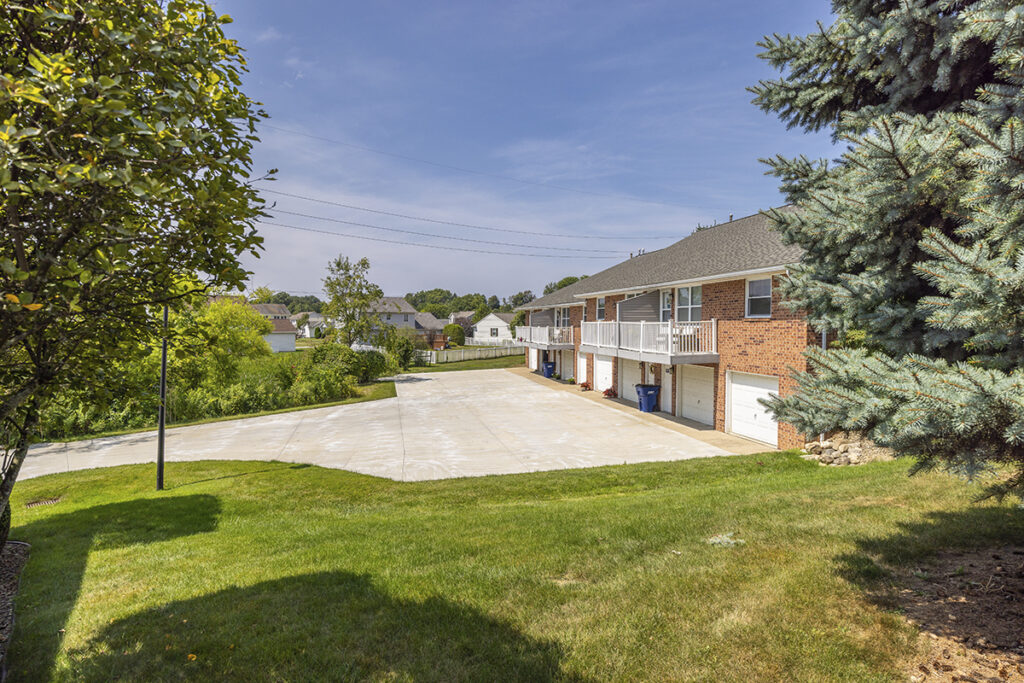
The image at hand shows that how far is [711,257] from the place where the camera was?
56.9 ft

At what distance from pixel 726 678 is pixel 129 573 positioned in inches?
238

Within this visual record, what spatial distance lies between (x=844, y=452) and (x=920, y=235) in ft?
28.1

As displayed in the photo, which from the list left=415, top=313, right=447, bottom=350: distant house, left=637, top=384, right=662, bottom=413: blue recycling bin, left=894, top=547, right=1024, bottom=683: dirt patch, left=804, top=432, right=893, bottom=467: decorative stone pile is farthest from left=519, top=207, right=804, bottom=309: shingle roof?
left=415, top=313, right=447, bottom=350: distant house

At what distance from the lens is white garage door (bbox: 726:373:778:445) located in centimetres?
1355

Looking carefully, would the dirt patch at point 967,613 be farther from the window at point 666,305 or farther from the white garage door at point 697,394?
the window at point 666,305

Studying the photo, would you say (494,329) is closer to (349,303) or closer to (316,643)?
(349,303)

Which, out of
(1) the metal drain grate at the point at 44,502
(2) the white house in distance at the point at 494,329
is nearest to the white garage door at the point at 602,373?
(1) the metal drain grate at the point at 44,502

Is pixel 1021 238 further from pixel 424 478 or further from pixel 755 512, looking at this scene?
pixel 424 478

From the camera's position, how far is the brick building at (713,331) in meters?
13.2

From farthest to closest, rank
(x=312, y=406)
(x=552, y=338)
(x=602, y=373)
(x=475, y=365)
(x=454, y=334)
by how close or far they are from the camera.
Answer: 1. (x=454, y=334)
2. (x=475, y=365)
3. (x=552, y=338)
4. (x=602, y=373)
5. (x=312, y=406)

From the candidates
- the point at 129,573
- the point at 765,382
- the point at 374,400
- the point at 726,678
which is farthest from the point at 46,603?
the point at 374,400

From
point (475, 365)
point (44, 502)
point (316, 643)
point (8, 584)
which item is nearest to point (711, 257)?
point (316, 643)

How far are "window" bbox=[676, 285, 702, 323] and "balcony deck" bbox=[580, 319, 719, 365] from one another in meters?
0.76

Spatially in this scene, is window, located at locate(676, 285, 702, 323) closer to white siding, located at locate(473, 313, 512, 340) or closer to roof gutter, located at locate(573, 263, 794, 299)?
roof gutter, located at locate(573, 263, 794, 299)
